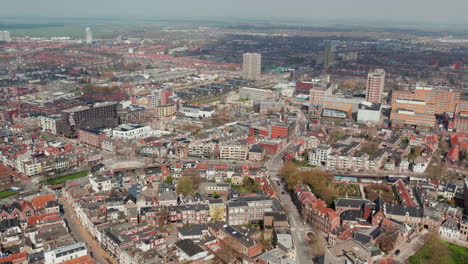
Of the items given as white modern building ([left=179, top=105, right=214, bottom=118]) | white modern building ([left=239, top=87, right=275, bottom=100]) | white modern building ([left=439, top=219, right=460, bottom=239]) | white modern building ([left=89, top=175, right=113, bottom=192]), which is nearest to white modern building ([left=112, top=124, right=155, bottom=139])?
white modern building ([left=179, top=105, right=214, bottom=118])

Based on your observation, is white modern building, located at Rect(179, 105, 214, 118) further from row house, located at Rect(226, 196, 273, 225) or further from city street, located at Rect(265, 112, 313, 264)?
row house, located at Rect(226, 196, 273, 225)

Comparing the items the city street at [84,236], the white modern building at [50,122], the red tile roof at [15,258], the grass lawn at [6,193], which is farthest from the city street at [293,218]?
the white modern building at [50,122]

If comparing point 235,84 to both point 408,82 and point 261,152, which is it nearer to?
point 408,82

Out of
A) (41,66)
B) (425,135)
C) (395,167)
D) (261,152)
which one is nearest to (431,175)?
(395,167)

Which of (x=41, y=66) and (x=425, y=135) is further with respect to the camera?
(x=41, y=66)

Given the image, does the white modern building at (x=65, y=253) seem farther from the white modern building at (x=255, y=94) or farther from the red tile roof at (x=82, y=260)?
the white modern building at (x=255, y=94)

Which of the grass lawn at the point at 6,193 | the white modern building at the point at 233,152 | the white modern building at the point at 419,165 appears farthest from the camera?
the white modern building at the point at 233,152

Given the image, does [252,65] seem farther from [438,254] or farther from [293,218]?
[438,254]
